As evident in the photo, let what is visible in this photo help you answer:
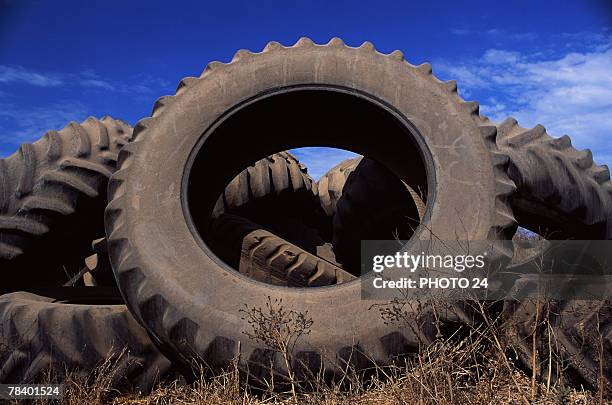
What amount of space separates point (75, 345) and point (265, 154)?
5.22 ft

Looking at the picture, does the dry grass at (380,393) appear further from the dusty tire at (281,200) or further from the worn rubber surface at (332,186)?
the worn rubber surface at (332,186)

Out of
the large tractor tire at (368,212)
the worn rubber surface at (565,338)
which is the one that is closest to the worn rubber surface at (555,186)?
the large tractor tire at (368,212)

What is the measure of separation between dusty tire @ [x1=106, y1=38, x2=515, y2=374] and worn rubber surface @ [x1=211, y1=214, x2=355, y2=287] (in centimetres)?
38

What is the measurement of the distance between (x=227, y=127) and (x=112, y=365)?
52.7 inches

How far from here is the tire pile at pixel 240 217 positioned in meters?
2.81

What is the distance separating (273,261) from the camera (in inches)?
165

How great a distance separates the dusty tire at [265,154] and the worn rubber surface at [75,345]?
0.56 ft

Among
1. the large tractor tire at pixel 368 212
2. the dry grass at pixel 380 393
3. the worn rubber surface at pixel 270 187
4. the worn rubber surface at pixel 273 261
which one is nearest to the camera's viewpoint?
the dry grass at pixel 380 393

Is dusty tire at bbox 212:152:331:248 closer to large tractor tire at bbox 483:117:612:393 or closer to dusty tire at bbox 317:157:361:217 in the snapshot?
dusty tire at bbox 317:157:361:217

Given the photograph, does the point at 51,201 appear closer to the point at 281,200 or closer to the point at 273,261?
the point at 273,261

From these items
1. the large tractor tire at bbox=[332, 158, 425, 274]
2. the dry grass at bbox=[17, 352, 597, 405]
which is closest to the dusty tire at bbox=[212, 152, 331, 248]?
the large tractor tire at bbox=[332, 158, 425, 274]

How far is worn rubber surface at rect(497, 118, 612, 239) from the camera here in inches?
155

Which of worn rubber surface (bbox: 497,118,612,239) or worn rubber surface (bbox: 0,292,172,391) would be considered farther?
worn rubber surface (bbox: 497,118,612,239)

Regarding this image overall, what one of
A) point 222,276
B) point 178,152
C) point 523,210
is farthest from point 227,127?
point 523,210
